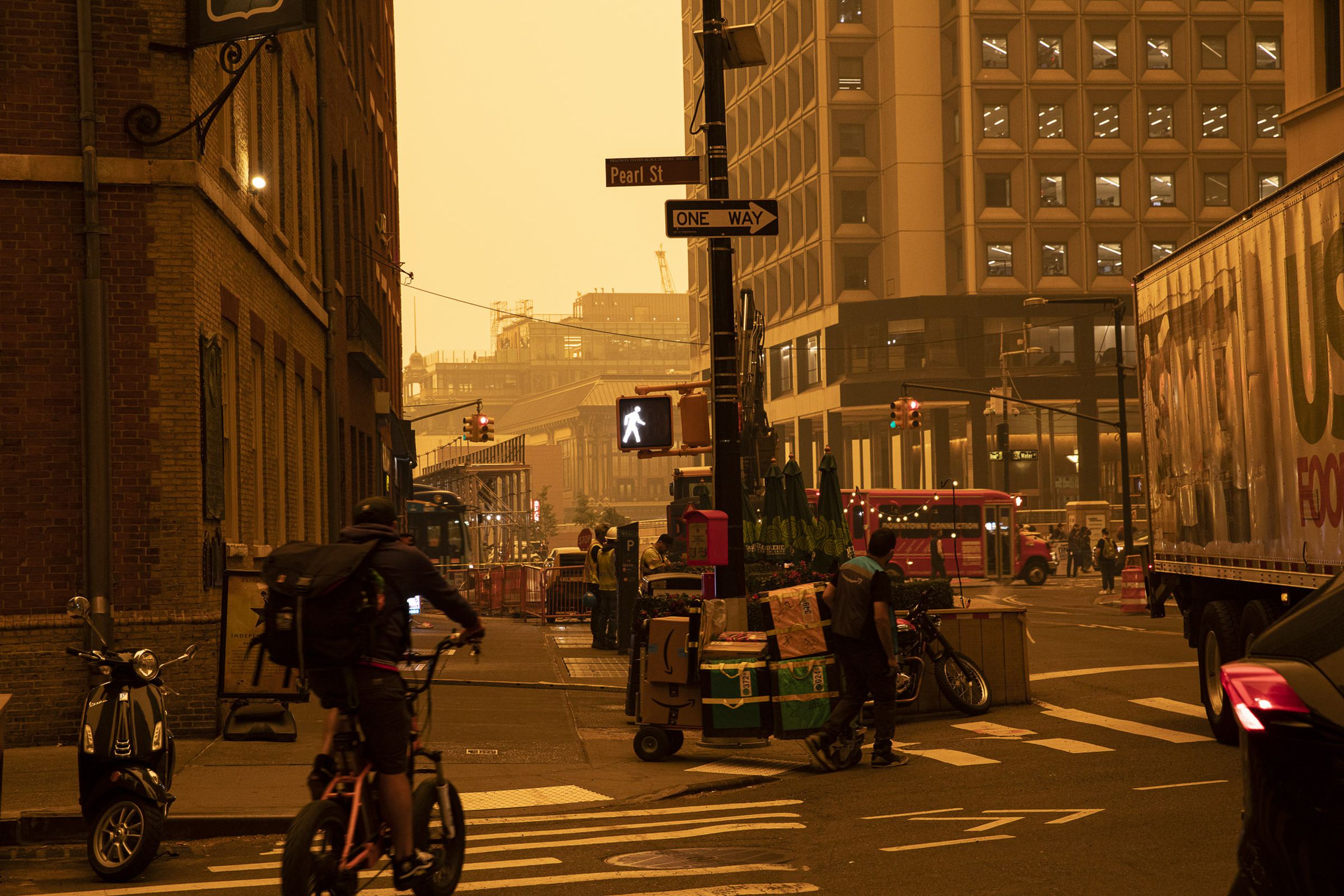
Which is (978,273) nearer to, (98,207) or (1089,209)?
(1089,209)

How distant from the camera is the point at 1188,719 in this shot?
14.6 m

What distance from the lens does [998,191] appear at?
249 ft

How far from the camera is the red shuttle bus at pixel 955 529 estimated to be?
168 feet

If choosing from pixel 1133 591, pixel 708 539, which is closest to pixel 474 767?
pixel 708 539

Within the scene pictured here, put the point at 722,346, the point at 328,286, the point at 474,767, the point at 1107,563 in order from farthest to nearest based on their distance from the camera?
the point at 1107,563 → the point at 328,286 → the point at 722,346 → the point at 474,767

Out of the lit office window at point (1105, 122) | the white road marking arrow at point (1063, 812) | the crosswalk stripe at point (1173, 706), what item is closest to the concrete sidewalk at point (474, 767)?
the white road marking arrow at point (1063, 812)

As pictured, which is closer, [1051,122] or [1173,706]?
[1173,706]

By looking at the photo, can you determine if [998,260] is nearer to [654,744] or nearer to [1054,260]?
[1054,260]

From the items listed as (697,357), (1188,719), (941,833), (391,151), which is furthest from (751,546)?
(697,357)

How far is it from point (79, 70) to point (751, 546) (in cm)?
1292

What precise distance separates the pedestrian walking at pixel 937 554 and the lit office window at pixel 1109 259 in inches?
1179

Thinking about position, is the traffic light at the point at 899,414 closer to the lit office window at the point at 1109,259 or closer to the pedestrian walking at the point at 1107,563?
the pedestrian walking at the point at 1107,563

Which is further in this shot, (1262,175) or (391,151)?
(1262,175)

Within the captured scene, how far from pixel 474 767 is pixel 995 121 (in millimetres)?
67940
